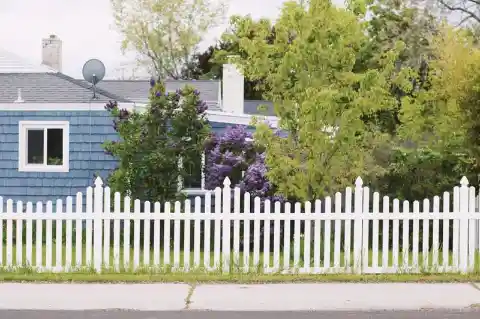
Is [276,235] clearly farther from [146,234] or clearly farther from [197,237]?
[146,234]

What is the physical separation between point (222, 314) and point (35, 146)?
32.5ft

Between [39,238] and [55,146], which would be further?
[55,146]

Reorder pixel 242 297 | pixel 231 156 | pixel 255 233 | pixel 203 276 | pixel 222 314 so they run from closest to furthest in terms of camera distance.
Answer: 1. pixel 222 314
2. pixel 242 297
3. pixel 203 276
4. pixel 255 233
5. pixel 231 156

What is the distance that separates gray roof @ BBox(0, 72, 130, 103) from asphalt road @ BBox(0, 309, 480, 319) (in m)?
8.94

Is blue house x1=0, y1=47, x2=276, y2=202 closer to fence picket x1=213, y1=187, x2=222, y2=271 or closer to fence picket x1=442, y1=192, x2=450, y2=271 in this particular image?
fence picket x1=213, y1=187, x2=222, y2=271

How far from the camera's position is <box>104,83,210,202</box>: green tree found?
14.7 m

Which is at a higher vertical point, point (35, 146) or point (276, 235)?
point (35, 146)

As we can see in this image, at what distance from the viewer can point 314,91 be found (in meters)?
11.6

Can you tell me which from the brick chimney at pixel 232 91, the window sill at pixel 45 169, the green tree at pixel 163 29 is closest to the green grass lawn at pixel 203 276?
the window sill at pixel 45 169

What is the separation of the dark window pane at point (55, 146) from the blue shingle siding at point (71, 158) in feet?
0.90

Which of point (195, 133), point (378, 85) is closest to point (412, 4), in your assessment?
point (195, 133)

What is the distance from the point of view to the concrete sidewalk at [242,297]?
8328 millimetres

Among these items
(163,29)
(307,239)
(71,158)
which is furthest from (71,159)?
(163,29)

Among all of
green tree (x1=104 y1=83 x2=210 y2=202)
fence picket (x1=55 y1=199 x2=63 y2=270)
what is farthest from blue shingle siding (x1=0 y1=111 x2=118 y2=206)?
fence picket (x1=55 y1=199 x2=63 y2=270)
